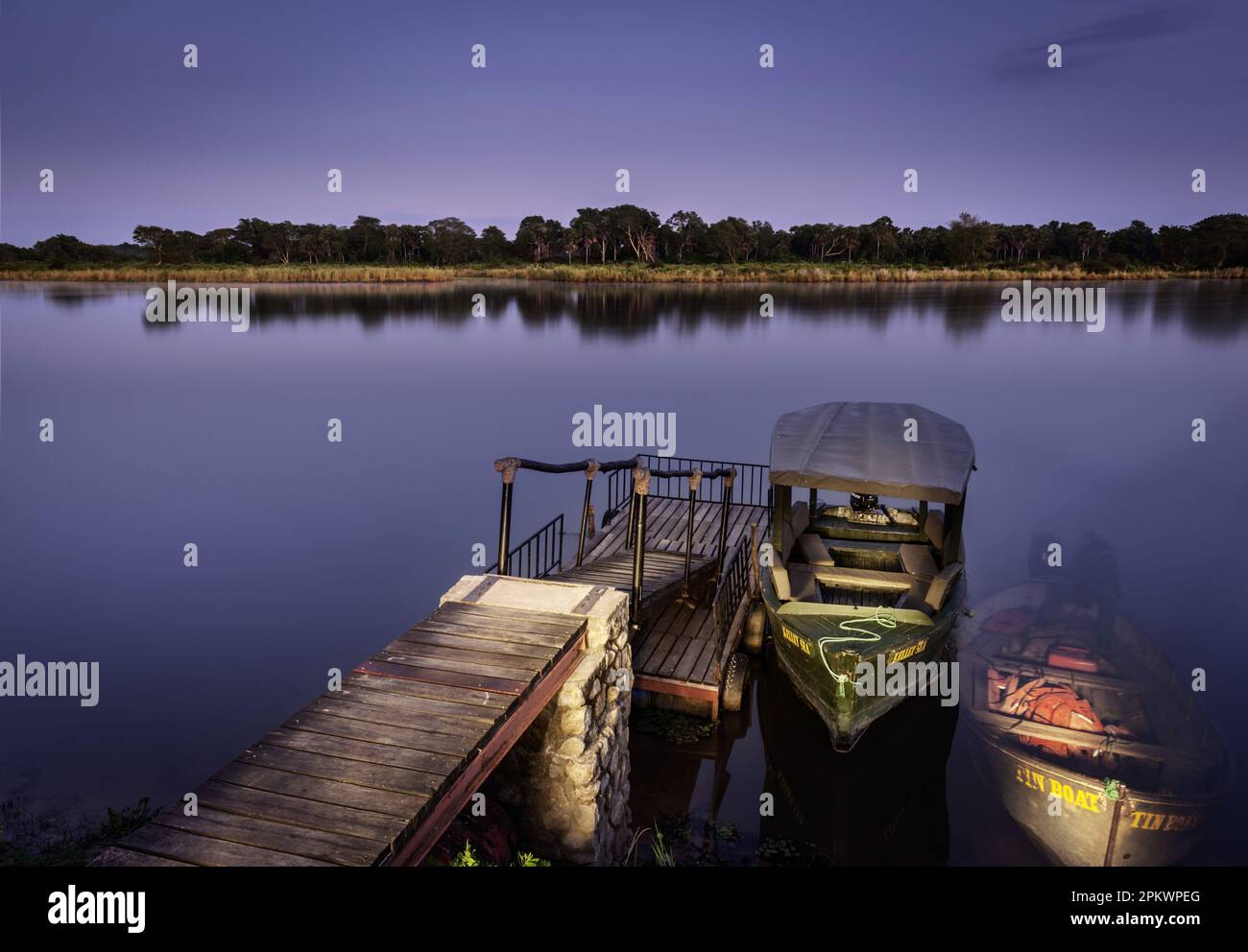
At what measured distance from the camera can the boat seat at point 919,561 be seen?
12.3m

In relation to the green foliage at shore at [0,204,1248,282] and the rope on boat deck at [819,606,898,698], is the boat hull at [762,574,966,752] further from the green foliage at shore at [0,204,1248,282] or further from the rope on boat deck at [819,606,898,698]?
the green foliage at shore at [0,204,1248,282]

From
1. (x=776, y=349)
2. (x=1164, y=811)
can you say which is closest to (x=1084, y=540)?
(x=1164, y=811)

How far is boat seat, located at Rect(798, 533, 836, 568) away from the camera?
12922 mm

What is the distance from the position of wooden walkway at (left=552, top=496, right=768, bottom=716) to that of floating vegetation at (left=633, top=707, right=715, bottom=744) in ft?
1.00

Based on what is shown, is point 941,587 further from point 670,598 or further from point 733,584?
point 670,598

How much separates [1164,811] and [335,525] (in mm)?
17624

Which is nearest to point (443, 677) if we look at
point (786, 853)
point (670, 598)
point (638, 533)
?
point (638, 533)

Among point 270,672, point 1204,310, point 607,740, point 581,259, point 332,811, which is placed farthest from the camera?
point 581,259

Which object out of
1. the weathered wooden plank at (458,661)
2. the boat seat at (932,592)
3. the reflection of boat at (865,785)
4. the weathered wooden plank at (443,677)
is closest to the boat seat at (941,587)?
the boat seat at (932,592)

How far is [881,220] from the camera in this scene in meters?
102

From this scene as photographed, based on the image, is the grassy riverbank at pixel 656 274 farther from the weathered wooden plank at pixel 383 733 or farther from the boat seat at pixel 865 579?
the weathered wooden plank at pixel 383 733

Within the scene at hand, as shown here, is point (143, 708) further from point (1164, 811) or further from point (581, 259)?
point (581, 259)

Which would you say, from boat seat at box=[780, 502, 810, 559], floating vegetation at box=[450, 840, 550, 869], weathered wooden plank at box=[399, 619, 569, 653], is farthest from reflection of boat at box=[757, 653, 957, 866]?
weathered wooden plank at box=[399, 619, 569, 653]

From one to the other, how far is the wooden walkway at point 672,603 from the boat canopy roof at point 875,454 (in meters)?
1.77
